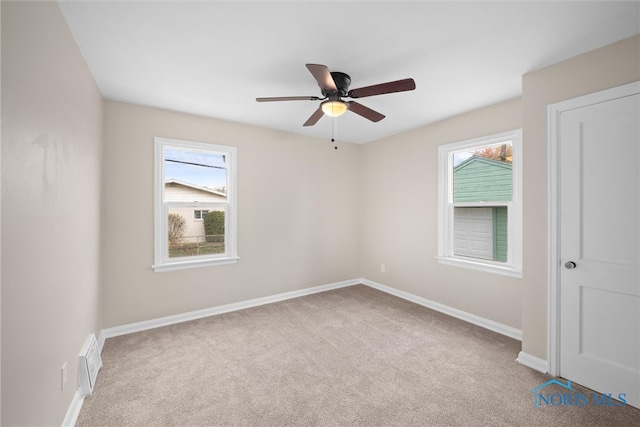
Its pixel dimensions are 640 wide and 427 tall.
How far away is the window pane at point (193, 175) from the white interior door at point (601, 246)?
3668 millimetres

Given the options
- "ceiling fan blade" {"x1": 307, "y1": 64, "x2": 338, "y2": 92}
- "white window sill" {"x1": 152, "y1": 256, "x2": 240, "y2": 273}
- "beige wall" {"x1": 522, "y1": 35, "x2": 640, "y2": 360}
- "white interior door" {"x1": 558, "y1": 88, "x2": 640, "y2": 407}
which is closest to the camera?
"ceiling fan blade" {"x1": 307, "y1": 64, "x2": 338, "y2": 92}

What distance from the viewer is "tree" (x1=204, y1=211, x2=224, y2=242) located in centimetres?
375

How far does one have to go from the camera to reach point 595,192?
84.0 inches

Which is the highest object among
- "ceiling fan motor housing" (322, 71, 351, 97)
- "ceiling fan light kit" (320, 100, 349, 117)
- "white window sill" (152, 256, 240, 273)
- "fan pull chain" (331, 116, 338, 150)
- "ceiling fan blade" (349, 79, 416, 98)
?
"fan pull chain" (331, 116, 338, 150)

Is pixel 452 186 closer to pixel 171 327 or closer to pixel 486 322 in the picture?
pixel 486 322

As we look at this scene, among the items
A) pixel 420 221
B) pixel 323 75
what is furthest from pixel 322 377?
pixel 420 221

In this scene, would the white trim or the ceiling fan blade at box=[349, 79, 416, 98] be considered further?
the white trim

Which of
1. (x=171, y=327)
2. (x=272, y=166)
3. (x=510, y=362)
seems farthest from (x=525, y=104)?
→ (x=171, y=327)

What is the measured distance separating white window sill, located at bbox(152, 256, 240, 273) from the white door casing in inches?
137

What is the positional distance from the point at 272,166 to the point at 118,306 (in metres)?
2.54

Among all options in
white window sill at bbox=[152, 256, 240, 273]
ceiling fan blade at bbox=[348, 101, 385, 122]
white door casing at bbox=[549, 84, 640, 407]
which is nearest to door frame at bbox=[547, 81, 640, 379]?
white door casing at bbox=[549, 84, 640, 407]

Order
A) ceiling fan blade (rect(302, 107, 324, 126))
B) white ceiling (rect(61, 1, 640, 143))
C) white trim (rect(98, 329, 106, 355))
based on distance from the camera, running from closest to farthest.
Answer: white ceiling (rect(61, 1, 640, 143)), ceiling fan blade (rect(302, 107, 324, 126)), white trim (rect(98, 329, 106, 355))

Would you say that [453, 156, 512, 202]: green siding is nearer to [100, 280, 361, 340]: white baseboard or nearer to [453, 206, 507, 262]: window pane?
[453, 206, 507, 262]: window pane

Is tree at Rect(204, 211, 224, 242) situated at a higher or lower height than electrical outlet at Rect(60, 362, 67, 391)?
higher
